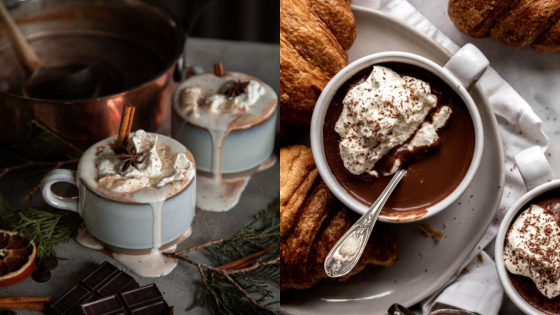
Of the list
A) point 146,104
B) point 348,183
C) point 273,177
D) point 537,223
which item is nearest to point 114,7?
point 146,104

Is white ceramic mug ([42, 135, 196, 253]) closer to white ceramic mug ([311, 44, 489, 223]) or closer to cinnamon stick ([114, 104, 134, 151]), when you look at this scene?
cinnamon stick ([114, 104, 134, 151])

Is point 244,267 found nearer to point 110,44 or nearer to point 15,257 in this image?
point 15,257

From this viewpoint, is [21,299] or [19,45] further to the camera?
[19,45]

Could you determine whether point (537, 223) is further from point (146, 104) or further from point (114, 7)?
point (114, 7)

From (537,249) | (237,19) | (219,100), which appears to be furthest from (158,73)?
(237,19)

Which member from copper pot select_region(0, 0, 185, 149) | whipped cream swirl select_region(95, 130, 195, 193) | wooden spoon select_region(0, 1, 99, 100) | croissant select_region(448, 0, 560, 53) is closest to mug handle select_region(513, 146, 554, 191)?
croissant select_region(448, 0, 560, 53)
